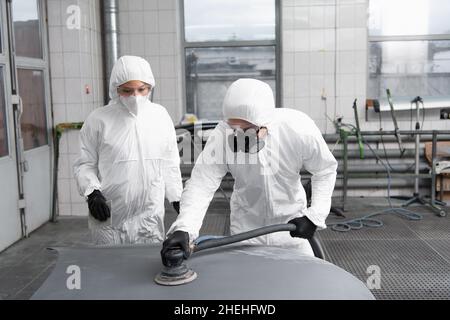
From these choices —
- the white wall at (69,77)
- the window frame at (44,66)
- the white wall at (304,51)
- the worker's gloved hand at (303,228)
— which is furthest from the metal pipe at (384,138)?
the worker's gloved hand at (303,228)

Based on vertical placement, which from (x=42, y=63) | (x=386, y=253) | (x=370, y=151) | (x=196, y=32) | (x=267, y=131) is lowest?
(x=386, y=253)

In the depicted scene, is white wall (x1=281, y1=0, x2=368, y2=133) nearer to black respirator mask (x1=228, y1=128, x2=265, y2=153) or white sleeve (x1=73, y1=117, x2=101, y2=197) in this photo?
white sleeve (x1=73, y1=117, x2=101, y2=197)

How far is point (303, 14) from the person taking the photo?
4457 millimetres

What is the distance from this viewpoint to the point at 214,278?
44.6 inches

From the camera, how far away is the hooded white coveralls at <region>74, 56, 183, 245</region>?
2.07 meters

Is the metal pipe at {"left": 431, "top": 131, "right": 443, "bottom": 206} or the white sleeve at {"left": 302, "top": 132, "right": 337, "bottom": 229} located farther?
the metal pipe at {"left": 431, "top": 131, "right": 443, "bottom": 206}

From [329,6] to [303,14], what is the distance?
9.7 inches

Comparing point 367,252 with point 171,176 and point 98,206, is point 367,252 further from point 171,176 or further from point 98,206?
point 98,206

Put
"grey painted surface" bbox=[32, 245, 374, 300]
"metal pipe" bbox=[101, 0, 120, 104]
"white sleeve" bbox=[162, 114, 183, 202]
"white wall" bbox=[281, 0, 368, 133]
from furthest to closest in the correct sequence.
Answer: "white wall" bbox=[281, 0, 368, 133], "metal pipe" bbox=[101, 0, 120, 104], "white sleeve" bbox=[162, 114, 183, 202], "grey painted surface" bbox=[32, 245, 374, 300]

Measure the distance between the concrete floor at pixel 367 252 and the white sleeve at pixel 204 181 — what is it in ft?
4.38

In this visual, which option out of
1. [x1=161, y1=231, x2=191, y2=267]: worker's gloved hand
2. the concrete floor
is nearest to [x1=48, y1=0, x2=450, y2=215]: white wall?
the concrete floor

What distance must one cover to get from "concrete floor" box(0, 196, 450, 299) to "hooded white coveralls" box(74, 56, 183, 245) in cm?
87
